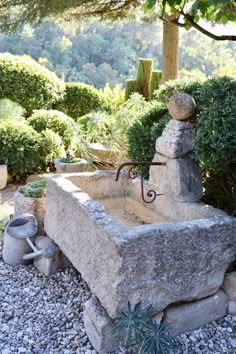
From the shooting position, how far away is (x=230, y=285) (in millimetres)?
2270

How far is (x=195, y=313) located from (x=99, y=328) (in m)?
0.55

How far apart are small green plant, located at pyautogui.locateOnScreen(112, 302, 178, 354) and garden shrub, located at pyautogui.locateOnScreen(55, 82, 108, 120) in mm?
6130

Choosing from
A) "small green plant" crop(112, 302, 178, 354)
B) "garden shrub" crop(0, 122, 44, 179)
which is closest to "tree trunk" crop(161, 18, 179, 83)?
"garden shrub" crop(0, 122, 44, 179)

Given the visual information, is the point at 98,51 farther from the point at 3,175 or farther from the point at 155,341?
the point at 155,341

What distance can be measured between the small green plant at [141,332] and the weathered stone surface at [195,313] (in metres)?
0.16

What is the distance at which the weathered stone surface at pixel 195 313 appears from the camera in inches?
83.3

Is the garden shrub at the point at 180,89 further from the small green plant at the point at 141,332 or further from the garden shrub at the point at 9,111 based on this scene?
the garden shrub at the point at 9,111

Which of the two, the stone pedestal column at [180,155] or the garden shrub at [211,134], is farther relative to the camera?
the stone pedestal column at [180,155]

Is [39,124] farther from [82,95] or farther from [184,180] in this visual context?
[184,180]

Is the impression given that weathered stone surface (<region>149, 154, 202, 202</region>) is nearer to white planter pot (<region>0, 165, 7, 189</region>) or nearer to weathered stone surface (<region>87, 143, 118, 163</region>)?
weathered stone surface (<region>87, 143, 118, 163</region>)

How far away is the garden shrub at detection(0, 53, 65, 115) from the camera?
271 inches

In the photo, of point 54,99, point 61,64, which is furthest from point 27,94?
point 61,64

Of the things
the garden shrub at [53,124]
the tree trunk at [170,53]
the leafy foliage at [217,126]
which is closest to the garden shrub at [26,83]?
the garden shrub at [53,124]

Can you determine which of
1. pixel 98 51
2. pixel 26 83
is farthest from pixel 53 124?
pixel 98 51
